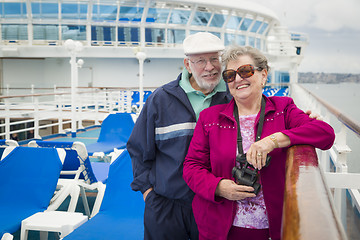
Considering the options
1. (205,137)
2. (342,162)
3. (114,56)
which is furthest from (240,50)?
A: (114,56)

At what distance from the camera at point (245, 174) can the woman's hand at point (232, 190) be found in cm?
2

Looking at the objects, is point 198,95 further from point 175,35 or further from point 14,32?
point 14,32

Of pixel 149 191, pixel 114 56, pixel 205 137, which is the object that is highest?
pixel 114 56

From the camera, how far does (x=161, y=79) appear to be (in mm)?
21703

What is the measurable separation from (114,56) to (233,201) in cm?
1948

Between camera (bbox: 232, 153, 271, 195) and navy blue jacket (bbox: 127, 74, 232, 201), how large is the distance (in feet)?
1.39

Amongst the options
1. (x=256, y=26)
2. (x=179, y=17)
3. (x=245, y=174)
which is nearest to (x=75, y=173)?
(x=245, y=174)

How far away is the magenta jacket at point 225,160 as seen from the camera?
1.24 metres

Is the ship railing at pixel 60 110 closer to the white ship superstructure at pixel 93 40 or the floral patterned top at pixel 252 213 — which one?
the white ship superstructure at pixel 93 40

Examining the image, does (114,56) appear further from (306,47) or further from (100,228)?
(306,47)

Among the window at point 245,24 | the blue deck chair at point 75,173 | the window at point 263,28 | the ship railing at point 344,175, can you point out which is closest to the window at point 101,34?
the window at point 245,24

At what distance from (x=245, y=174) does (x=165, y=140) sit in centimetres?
54

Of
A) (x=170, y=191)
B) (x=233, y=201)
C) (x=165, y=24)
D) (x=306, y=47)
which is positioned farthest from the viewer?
(x=306, y=47)

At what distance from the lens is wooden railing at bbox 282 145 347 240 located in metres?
0.50
